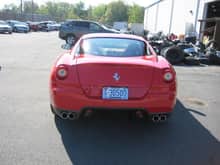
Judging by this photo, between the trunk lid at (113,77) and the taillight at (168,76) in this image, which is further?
the taillight at (168,76)

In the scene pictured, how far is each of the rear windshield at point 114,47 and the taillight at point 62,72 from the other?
77cm

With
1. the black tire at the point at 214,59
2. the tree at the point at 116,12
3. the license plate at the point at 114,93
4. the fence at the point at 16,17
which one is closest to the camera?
the license plate at the point at 114,93

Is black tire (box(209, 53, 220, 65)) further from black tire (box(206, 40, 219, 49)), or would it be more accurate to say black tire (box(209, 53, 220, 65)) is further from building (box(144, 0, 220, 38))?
building (box(144, 0, 220, 38))

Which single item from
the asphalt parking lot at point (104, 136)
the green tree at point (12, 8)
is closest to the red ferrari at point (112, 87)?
the asphalt parking lot at point (104, 136)

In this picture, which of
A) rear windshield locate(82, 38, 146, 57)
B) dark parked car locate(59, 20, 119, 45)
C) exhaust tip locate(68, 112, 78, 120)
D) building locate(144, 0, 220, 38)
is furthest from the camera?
dark parked car locate(59, 20, 119, 45)

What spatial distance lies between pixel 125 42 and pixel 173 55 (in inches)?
318

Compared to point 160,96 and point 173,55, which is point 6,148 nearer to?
point 160,96

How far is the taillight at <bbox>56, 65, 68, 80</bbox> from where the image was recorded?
4230mm

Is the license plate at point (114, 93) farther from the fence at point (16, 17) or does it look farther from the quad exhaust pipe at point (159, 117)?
the fence at point (16, 17)

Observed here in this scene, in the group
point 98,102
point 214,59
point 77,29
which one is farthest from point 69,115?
point 77,29

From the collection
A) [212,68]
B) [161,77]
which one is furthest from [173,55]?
[161,77]

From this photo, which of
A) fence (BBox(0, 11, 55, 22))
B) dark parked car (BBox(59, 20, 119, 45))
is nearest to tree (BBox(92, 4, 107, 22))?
fence (BBox(0, 11, 55, 22))

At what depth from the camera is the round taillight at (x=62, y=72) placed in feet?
13.9

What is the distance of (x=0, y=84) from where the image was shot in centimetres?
732
